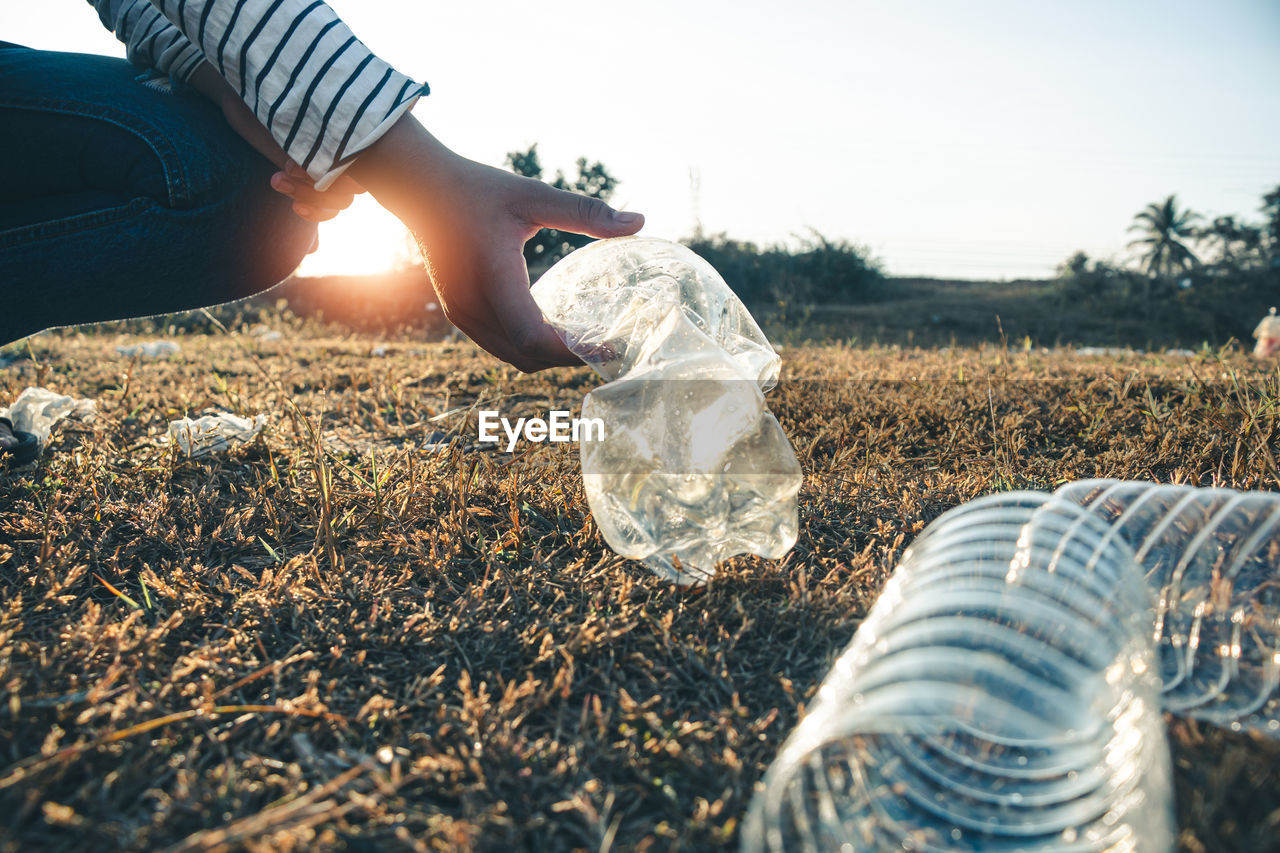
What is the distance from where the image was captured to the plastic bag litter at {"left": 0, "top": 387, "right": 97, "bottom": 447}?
2.22m

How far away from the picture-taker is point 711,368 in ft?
4.89

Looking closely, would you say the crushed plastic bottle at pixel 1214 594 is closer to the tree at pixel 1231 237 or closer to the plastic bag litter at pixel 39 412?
the plastic bag litter at pixel 39 412

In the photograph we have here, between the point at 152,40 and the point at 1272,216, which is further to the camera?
the point at 1272,216

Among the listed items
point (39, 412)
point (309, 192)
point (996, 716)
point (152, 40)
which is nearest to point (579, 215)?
point (309, 192)

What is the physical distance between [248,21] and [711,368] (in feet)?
3.81

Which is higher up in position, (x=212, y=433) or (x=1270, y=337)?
(x=1270, y=337)

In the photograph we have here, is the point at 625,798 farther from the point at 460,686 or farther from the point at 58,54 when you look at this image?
the point at 58,54

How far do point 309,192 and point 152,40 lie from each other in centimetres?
56

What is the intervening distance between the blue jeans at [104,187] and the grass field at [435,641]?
48 cm

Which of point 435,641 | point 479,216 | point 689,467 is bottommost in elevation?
point 435,641

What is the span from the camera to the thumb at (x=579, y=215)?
4.88 feet

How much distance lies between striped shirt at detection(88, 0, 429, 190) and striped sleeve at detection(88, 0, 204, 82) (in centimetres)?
35

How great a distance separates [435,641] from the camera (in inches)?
48.7

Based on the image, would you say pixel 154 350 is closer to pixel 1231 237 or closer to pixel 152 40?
pixel 152 40
